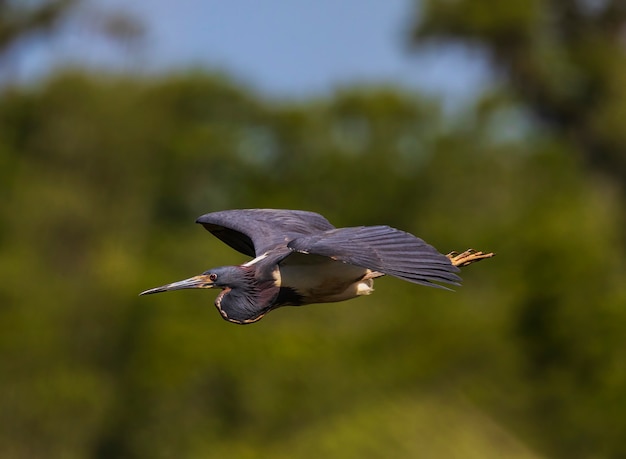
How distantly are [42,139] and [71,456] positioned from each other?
24832 mm

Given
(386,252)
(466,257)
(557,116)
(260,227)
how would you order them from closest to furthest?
(386,252) < (466,257) < (260,227) < (557,116)

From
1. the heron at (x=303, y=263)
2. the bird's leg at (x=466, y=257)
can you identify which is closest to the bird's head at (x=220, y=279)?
the heron at (x=303, y=263)

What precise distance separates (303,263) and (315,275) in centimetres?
10

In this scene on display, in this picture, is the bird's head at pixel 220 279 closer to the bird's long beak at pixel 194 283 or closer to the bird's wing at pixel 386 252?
the bird's long beak at pixel 194 283

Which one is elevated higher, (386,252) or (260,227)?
(386,252)

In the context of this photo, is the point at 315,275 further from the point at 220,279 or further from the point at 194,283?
the point at 194,283

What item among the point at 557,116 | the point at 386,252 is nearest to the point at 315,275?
the point at 386,252

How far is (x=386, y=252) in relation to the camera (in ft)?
33.0

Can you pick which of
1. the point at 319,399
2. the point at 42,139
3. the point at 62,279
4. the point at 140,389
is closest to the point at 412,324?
the point at 319,399

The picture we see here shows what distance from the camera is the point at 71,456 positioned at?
1483 inches

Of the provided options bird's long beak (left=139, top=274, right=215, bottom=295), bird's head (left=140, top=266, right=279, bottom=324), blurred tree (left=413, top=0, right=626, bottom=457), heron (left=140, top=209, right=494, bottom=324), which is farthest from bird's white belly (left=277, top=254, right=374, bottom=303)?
blurred tree (left=413, top=0, right=626, bottom=457)

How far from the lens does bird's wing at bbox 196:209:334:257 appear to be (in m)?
11.3

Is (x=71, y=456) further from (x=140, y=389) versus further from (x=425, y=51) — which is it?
(x=425, y=51)

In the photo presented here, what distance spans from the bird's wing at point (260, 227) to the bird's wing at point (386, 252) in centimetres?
105
